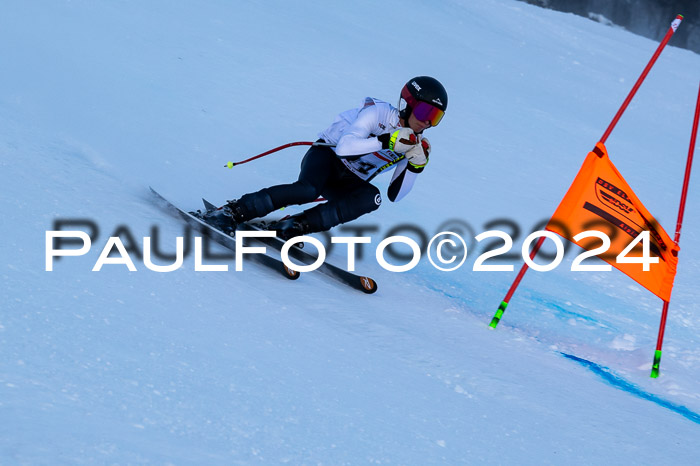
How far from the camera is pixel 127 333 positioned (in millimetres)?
2449

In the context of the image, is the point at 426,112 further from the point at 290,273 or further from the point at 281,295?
the point at 281,295

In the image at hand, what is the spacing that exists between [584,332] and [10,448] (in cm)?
392

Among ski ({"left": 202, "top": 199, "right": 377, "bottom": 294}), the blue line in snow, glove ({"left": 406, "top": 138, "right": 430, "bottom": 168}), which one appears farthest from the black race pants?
the blue line in snow

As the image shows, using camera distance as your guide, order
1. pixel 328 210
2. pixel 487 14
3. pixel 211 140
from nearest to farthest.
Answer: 1. pixel 328 210
2. pixel 211 140
3. pixel 487 14

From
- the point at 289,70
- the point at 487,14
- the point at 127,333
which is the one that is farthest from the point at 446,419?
the point at 487,14

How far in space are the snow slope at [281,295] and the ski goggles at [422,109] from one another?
1070mm

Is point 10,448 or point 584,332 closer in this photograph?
point 10,448

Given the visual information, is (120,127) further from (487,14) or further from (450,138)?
(487,14)

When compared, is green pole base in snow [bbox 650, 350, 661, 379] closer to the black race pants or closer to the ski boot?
the black race pants

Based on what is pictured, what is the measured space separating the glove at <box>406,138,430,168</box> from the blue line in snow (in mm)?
1358

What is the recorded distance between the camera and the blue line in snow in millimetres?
3627

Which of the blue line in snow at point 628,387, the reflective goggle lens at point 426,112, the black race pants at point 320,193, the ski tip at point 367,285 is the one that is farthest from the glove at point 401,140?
the blue line in snow at point 628,387

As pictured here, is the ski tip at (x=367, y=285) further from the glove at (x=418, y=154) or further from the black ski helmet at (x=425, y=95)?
the black ski helmet at (x=425, y=95)
